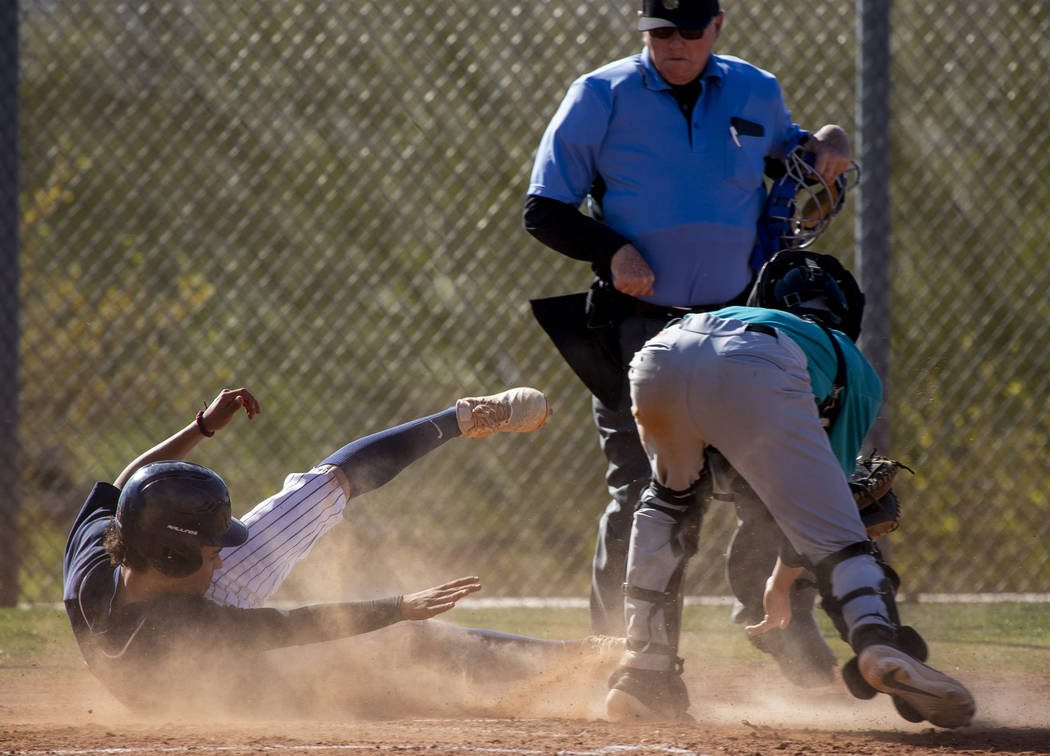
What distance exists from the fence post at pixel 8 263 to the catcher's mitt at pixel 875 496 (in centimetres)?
371

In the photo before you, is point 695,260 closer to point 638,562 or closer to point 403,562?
point 638,562

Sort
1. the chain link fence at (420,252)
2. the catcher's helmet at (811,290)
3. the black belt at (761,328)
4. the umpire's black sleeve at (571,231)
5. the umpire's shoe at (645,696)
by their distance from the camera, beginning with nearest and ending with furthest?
the black belt at (761,328) < the umpire's shoe at (645,696) < the catcher's helmet at (811,290) < the umpire's black sleeve at (571,231) < the chain link fence at (420,252)

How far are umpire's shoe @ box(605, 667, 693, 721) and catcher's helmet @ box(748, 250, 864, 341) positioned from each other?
0.96 m

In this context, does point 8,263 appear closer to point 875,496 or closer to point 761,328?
point 761,328

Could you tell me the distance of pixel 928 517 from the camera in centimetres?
583

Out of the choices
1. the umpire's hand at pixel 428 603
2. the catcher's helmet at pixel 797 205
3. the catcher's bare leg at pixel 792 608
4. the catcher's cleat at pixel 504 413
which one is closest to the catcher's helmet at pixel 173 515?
the umpire's hand at pixel 428 603

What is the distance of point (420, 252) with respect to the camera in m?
5.96

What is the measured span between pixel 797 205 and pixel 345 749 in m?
2.12

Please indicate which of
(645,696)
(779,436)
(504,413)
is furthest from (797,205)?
(645,696)

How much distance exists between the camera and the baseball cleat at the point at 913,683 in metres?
2.69

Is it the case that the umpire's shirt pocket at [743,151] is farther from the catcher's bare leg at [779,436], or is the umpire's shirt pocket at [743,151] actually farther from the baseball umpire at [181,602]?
the baseball umpire at [181,602]

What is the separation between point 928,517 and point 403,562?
93.8 inches

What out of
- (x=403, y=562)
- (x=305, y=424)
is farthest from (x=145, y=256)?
(x=403, y=562)

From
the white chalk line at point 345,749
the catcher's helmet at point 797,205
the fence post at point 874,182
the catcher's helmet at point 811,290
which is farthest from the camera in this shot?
the fence post at point 874,182
